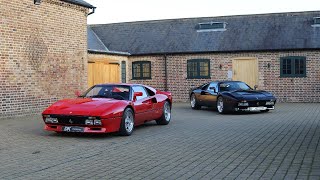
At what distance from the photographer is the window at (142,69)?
26.9 m

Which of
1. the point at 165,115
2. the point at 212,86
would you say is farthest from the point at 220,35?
the point at 165,115

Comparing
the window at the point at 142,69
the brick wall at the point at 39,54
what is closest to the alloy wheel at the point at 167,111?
the brick wall at the point at 39,54

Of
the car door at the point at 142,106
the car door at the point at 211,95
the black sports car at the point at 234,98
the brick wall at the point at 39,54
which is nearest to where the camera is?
the car door at the point at 142,106

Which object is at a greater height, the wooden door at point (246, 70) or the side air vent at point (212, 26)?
the side air vent at point (212, 26)

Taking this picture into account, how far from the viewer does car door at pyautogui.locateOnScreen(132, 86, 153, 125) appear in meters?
11.2

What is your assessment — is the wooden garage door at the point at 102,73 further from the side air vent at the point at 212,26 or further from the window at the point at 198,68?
the side air vent at the point at 212,26

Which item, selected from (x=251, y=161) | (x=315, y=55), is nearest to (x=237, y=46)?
(x=315, y=55)

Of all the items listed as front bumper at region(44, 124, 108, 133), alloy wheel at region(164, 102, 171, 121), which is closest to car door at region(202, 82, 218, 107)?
alloy wheel at region(164, 102, 171, 121)

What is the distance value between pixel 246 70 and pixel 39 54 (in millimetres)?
12627

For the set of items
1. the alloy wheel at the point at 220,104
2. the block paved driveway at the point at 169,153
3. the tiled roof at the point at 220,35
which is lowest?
the block paved driveway at the point at 169,153

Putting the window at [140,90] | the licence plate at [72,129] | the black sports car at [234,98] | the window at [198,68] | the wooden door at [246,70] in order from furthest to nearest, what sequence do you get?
the window at [198,68] → the wooden door at [246,70] → the black sports car at [234,98] → the window at [140,90] → the licence plate at [72,129]

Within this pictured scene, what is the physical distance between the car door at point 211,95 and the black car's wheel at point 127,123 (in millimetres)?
7747

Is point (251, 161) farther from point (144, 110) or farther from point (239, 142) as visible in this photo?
point (144, 110)

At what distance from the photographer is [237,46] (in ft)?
81.9
